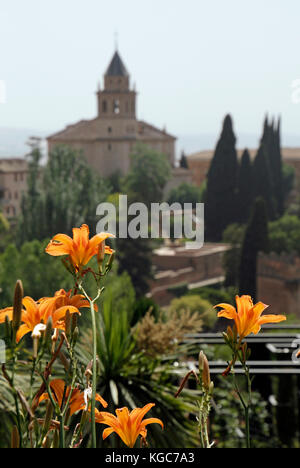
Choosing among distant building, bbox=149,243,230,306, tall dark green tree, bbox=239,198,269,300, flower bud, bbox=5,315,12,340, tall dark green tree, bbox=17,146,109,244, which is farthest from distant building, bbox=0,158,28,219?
flower bud, bbox=5,315,12,340

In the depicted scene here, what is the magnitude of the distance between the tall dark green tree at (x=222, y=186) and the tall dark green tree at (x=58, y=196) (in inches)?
194

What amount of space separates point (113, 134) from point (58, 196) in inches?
466

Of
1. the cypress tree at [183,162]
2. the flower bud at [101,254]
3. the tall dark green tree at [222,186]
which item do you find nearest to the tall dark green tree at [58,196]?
the tall dark green tree at [222,186]

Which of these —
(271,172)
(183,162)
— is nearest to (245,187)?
(271,172)

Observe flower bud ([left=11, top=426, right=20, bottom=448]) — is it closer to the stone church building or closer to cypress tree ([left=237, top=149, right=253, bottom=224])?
the stone church building

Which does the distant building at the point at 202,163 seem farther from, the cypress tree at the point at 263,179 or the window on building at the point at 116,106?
the window on building at the point at 116,106

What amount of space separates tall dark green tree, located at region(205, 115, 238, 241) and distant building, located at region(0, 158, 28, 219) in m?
8.54

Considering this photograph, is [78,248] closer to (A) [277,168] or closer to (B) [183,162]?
(A) [277,168]

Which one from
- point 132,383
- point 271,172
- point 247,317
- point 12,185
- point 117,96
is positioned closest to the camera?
point 247,317

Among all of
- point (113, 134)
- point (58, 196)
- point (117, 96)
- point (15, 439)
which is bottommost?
point (15, 439)

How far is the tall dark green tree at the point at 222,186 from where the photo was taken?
2661cm

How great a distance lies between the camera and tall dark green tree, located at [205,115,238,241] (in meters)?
26.6

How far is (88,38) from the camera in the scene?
169cm

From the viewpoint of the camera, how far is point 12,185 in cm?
3167
